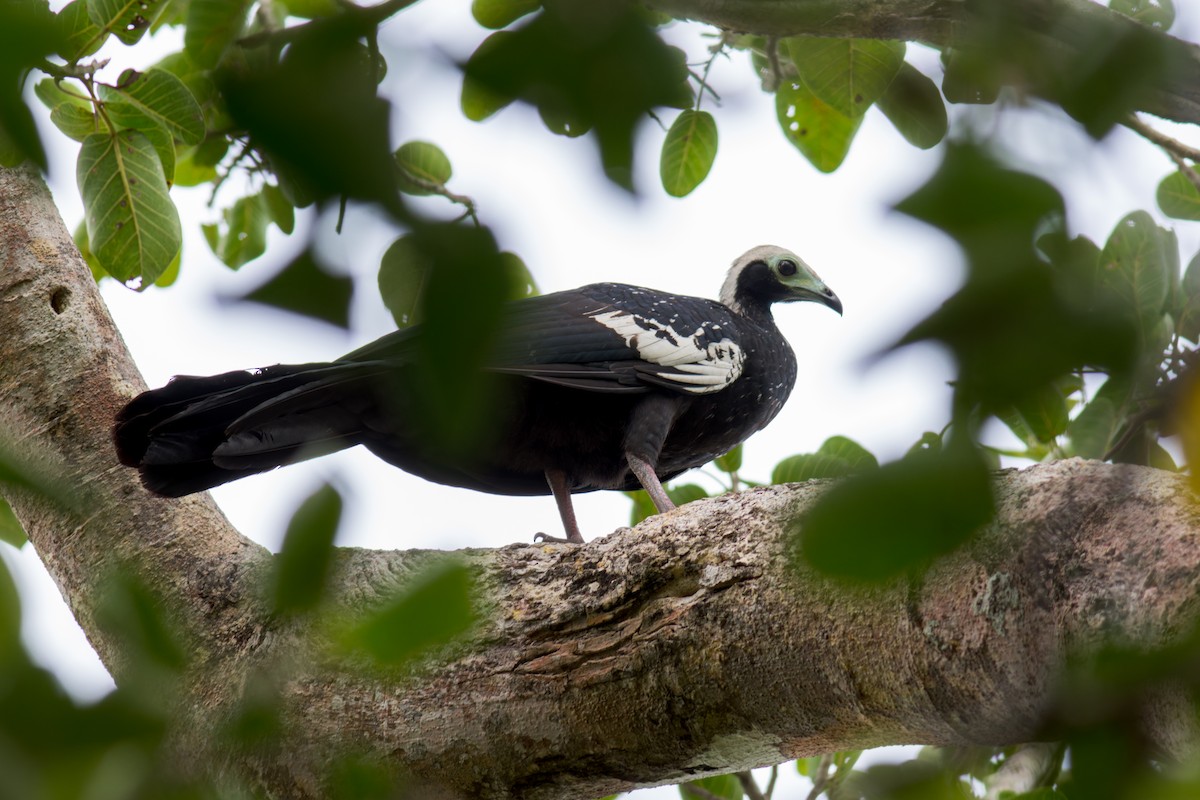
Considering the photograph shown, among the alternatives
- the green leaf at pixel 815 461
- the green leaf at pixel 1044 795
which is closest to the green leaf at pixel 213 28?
the green leaf at pixel 1044 795

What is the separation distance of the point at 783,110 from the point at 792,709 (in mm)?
2089

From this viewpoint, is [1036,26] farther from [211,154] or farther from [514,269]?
[211,154]

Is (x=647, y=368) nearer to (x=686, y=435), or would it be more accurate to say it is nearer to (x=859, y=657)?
(x=686, y=435)

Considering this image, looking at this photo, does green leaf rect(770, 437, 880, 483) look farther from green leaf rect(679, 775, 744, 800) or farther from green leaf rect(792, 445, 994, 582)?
green leaf rect(792, 445, 994, 582)

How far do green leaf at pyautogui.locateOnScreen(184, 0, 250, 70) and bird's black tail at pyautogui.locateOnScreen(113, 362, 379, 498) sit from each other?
1.73 meters

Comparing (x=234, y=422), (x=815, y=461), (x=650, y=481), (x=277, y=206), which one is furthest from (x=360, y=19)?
(x=650, y=481)

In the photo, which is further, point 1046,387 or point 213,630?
point 213,630

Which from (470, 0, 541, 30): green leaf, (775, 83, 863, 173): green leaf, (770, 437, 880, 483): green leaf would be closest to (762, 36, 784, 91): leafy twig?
(775, 83, 863, 173): green leaf

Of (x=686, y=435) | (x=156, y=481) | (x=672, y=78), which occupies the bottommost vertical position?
(x=686, y=435)

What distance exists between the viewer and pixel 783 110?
3.61 meters

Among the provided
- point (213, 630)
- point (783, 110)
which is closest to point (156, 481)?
point (213, 630)

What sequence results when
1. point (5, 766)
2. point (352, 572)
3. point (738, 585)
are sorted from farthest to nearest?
point (738, 585)
point (352, 572)
point (5, 766)

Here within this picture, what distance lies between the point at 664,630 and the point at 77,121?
1.88 metres

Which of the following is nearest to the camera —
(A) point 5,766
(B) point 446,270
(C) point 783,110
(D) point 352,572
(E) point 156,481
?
(B) point 446,270
